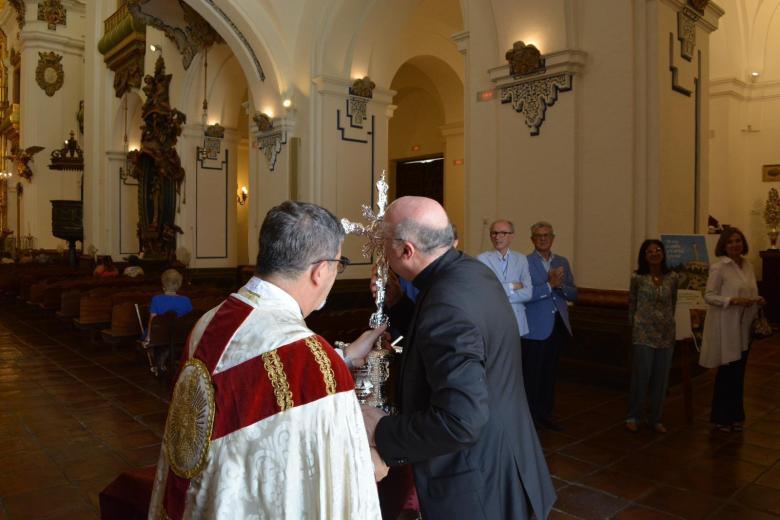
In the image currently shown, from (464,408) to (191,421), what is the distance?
616 millimetres

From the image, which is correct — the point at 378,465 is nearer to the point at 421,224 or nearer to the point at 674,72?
the point at 421,224

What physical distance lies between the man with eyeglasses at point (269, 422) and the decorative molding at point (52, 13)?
2223cm

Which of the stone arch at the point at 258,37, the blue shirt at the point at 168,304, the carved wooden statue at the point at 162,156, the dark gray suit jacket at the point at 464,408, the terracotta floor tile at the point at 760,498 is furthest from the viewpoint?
the carved wooden statue at the point at 162,156

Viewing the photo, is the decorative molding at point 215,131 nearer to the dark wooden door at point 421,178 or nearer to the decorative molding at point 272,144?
the decorative molding at point 272,144

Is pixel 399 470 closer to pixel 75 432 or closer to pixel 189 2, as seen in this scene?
pixel 75 432

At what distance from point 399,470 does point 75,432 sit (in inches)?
128

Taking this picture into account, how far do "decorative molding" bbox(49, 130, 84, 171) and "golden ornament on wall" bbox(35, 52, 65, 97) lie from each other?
2360 mm

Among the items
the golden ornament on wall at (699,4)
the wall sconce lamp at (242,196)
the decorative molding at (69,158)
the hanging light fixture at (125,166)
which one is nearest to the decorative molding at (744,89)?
the golden ornament on wall at (699,4)

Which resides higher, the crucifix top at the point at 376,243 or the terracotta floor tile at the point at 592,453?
the crucifix top at the point at 376,243

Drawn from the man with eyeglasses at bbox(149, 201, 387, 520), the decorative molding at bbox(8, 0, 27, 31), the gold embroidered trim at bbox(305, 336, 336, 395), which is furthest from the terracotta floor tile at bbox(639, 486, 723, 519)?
the decorative molding at bbox(8, 0, 27, 31)

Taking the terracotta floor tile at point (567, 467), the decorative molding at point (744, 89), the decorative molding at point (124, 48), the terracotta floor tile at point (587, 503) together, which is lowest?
the terracotta floor tile at point (587, 503)

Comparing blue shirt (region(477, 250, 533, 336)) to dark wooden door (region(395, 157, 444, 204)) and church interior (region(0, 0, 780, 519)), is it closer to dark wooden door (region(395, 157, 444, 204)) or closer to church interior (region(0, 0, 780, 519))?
church interior (region(0, 0, 780, 519))

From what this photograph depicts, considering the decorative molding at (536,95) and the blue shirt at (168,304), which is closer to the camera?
the decorative molding at (536,95)

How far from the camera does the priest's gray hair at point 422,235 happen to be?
165 cm
